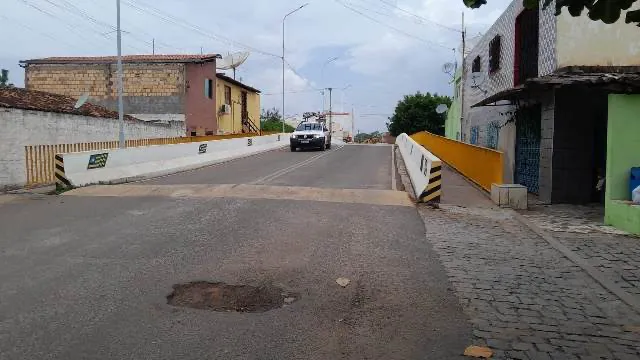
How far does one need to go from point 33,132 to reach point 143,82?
2178cm

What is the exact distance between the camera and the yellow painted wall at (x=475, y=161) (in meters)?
14.2

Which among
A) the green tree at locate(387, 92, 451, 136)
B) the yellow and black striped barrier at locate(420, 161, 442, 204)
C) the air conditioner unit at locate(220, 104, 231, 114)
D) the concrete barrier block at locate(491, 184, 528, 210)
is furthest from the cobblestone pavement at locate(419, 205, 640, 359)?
the green tree at locate(387, 92, 451, 136)

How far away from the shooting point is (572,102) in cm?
1337

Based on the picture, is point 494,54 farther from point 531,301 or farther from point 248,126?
point 248,126

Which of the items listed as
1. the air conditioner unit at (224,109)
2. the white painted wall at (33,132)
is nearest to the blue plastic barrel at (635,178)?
the white painted wall at (33,132)

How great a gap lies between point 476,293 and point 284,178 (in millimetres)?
11169

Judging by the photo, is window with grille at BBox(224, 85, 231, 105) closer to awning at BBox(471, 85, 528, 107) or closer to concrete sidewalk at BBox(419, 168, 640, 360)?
awning at BBox(471, 85, 528, 107)

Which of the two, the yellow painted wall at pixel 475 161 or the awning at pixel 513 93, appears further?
the yellow painted wall at pixel 475 161

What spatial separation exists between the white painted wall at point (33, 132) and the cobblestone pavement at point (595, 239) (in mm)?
13477

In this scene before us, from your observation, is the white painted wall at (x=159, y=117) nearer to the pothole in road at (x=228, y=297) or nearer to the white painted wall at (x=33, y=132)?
the white painted wall at (x=33, y=132)

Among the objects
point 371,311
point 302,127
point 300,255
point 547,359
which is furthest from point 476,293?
point 302,127

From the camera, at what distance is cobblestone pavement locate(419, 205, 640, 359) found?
464 cm

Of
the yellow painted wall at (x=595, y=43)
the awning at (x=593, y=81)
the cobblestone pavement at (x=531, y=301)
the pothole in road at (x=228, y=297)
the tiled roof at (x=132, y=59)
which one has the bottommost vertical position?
the cobblestone pavement at (x=531, y=301)

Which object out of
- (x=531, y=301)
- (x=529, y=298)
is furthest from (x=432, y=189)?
(x=531, y=301)
